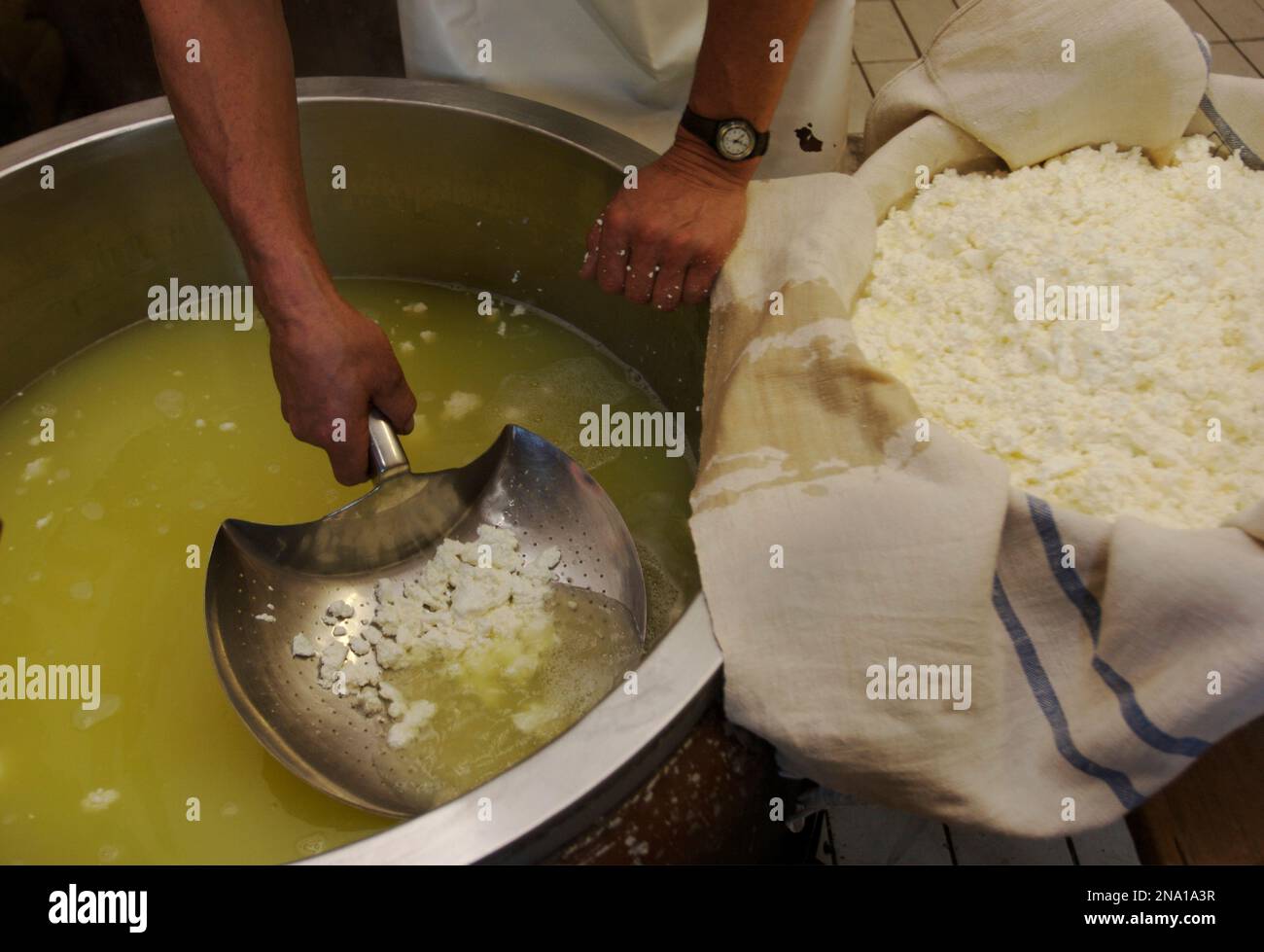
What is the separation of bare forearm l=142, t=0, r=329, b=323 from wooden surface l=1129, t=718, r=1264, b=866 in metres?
0.76

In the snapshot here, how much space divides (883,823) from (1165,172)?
69 cm

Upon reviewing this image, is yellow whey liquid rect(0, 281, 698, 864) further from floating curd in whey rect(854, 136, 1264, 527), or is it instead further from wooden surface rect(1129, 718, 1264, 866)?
wooden surface rect(1129, 718, 1264, 866)

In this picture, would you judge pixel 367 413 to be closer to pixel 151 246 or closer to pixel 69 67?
pixel 151 246

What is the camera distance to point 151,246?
1.09 meters

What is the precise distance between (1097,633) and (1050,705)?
56mm

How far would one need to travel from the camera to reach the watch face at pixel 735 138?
86 centimetres

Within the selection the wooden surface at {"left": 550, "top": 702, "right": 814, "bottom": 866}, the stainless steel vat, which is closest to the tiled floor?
the stainless steel vat

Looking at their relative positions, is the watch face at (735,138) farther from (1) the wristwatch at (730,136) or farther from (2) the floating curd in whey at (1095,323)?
(2) the floating curd in whey at (1095,323)

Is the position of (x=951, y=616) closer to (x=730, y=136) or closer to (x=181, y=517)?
(x=730, y=136)

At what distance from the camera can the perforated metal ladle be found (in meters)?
0.79

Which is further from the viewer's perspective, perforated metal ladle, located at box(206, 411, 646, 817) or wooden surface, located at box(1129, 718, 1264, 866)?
perforated metal ladle, located at box(206, 411, 646, 817)

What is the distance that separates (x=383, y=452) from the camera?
0.85 metres

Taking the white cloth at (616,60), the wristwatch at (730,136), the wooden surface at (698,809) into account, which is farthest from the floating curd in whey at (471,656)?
the white cloth at (616,60)

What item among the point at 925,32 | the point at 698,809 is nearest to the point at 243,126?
the point at 698,809
